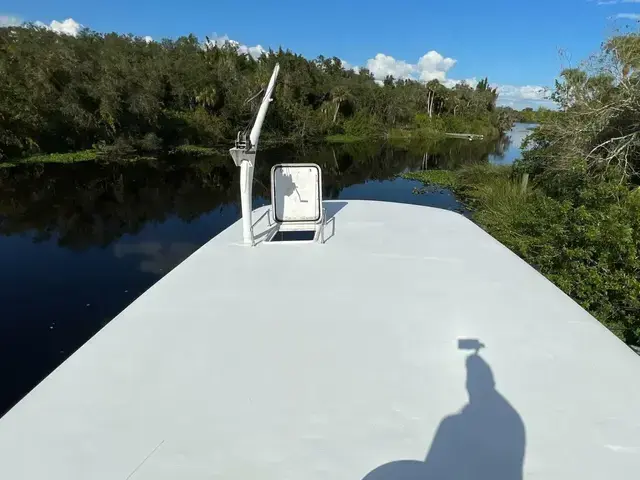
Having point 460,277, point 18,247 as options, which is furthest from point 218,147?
point 460,277

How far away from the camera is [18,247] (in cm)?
804

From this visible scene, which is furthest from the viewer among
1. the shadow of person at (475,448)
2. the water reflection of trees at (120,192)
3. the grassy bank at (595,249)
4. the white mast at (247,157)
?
the water reflection of trees at (120,192)

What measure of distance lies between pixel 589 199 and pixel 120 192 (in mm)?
13498

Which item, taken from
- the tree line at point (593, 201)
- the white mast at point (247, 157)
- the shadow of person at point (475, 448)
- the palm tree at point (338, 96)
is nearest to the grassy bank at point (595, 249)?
the tree line at point (593, 201)

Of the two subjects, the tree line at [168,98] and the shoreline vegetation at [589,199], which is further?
the tree line at [168,98]

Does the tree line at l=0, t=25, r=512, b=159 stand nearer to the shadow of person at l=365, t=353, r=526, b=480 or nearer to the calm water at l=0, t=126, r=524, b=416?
the calm water at l=0, t=126, r=524, b=416

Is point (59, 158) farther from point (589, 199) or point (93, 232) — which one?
point (589, 199)

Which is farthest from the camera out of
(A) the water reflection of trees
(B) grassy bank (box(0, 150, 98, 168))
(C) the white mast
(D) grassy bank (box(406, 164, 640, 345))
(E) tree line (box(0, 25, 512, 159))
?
(E) tree line (box(0, 25, 512, 159))

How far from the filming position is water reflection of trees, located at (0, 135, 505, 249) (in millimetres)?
9695

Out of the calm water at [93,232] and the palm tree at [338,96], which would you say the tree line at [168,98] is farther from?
the calm water at [93,232]

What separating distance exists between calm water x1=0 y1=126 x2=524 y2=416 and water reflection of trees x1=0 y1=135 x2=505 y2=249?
37 mm

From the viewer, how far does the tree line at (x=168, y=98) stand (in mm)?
19328

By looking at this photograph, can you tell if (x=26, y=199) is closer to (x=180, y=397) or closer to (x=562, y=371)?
(x=180, y=397)

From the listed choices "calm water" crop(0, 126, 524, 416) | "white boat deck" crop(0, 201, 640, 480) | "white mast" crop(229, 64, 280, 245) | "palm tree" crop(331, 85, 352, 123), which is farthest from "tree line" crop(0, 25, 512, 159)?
"white boat deck" crop(0, 201, 640, 480)
